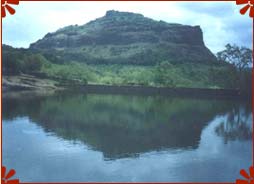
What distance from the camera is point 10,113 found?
4491 centimetres

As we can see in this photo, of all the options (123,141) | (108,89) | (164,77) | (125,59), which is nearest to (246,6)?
(123,141)

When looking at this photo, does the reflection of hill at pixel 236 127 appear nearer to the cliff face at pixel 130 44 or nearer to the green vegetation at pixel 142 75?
the green vegetation at pixel 142 75

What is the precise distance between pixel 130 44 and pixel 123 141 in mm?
115784

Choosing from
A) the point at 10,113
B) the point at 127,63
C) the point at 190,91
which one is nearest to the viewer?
the point at 10,113

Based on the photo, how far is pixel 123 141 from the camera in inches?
1277

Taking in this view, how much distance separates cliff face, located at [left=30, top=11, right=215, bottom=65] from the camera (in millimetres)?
120062

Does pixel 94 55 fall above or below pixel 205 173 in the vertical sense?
above

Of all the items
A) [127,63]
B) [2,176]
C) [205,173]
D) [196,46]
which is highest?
[196,46]

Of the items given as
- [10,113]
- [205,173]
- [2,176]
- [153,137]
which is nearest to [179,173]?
[205,173]

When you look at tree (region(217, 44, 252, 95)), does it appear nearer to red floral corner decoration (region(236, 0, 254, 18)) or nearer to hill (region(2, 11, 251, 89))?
hill (region(2, 11, 251, 89))

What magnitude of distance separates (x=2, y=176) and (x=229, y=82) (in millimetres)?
73460

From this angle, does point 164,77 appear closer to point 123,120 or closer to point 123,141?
point 123,120

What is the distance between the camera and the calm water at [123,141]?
23.1m

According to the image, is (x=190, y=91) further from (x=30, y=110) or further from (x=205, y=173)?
(x=205, y=173)
